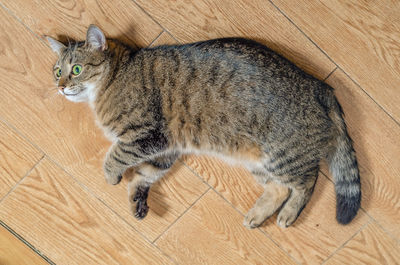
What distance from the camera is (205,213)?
1616mm

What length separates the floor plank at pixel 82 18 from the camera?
4.84ft

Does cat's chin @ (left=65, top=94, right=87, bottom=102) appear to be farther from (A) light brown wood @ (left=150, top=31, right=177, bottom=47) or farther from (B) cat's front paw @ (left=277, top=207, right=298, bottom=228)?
(B) cat's front paw @ (left=277, top=207, right=298, bottom=228)

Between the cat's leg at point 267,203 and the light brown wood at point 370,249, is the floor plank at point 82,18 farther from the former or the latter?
the light brown wood at point 370,249

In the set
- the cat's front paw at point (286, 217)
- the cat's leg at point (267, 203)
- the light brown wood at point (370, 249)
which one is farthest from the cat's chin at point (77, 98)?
the light brown wood at point (370, 249)

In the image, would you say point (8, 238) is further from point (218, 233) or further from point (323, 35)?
point (323, 35)

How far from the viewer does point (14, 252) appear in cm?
161

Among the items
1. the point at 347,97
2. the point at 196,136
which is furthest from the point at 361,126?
the point at 196,136

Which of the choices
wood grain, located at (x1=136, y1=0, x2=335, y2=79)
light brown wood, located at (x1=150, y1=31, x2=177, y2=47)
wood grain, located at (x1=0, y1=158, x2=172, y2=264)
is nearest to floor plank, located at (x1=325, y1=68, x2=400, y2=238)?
wood grain, located at (x1=136, y1=0, x2=335, y2=79)

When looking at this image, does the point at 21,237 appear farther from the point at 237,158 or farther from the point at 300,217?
the point at 300,217

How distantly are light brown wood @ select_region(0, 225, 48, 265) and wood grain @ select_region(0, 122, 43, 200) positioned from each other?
191 mm

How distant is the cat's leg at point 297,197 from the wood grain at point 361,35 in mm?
455

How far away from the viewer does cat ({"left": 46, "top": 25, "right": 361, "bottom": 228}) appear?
4.32 feet

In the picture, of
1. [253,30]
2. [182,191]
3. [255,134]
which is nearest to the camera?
[255,134]

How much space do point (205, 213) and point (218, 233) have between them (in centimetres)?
11
